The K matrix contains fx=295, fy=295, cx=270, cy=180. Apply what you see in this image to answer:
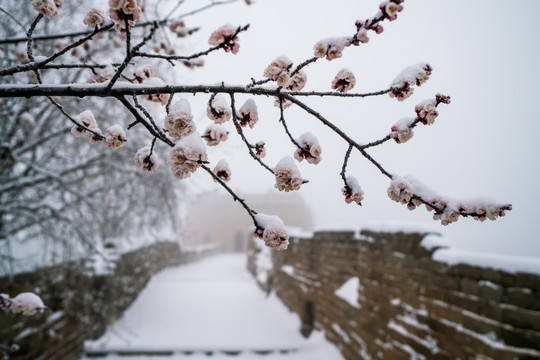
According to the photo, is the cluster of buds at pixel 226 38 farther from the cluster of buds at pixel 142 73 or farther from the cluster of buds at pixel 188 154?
the cluster of buds at pixel 142 73

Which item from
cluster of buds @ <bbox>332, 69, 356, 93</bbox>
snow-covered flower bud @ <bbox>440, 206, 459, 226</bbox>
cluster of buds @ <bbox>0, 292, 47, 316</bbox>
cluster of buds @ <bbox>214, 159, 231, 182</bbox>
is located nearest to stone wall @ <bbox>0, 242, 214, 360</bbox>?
cluster of buds @ <bbox>0, 292, 47, 316</bbox>

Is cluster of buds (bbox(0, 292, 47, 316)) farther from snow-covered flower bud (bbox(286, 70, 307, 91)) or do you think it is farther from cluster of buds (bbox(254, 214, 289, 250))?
snow-covered flower bud (bbox(286, 70, 307, 91))

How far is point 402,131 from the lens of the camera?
3.55 feet

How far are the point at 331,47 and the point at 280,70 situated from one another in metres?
0.20

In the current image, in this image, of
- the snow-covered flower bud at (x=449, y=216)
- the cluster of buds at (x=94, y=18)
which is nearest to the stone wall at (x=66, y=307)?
the cluster of buds at (x=94, y=18)

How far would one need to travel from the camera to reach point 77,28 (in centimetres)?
446

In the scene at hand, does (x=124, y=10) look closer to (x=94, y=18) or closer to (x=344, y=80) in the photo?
(x=94, y=18)

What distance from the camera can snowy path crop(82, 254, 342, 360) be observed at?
4594 millimetres

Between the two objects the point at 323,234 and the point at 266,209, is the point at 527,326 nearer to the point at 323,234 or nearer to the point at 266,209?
the point at 323,234

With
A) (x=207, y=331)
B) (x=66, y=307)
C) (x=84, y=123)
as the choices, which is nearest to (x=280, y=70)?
(x=84, y=123)

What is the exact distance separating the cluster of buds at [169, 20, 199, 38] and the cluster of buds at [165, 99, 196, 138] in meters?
2.10

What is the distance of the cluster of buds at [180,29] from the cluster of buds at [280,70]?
2066mm

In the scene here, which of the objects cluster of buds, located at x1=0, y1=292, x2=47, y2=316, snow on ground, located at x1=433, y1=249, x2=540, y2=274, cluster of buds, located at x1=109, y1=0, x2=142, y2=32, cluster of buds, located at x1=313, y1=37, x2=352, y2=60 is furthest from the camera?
snow on ground, located at x1=433, y1=249, x2=540, y2=274

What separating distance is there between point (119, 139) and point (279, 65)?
2.24 ft
